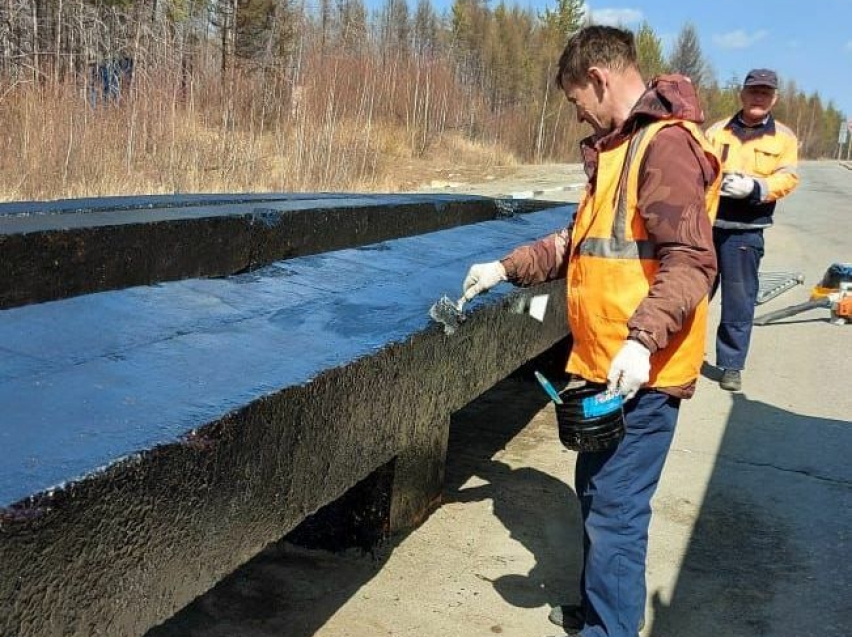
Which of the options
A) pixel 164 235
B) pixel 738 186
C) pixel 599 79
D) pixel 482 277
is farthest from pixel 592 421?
pixel 738 186

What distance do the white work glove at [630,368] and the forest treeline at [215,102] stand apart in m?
7.21

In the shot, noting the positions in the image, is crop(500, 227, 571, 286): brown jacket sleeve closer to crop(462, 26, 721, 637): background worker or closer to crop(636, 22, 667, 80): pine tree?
crop(462, 26, 721, 637): background worker

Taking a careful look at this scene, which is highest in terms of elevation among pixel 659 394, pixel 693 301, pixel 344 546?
pixel 693 301

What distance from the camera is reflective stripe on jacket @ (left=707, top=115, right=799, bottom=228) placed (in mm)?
5047

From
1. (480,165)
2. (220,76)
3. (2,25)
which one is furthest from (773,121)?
(480,165)

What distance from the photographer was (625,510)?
2.25m

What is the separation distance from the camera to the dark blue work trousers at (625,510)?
2.22 meters

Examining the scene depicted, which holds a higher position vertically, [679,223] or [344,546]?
[679,223]

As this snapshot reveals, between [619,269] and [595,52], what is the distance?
1.75 ft

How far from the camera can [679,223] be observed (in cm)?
200

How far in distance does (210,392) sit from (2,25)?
37.6 feet

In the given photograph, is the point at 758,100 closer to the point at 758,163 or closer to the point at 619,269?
the point at 758,163

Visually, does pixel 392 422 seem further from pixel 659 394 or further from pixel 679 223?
pixel 679 223

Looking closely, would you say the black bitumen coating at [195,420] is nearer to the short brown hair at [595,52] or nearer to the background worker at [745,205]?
the short brown hair at [595,52]
